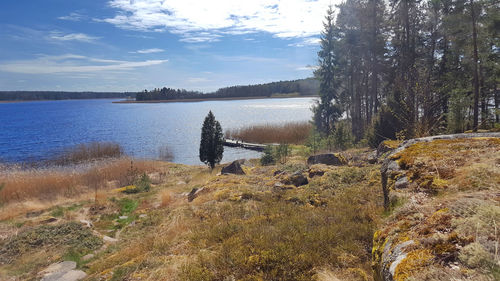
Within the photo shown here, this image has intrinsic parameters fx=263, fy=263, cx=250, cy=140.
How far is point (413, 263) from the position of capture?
65.9 inches

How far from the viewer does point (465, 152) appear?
3.26 m

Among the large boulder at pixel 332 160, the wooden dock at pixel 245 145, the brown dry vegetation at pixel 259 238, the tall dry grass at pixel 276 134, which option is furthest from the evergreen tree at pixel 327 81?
the brown dry vegetation at pixel 259 238

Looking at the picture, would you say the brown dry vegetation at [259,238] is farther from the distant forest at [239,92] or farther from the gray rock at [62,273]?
the distant forest at [239,92]

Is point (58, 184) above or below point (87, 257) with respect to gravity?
below

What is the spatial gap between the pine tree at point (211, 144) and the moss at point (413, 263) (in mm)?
18818

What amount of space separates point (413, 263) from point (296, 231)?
7.37 feet

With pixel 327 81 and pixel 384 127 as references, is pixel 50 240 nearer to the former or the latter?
pixel 384 127

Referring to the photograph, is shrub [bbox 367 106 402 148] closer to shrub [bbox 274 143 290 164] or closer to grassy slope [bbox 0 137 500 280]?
shrub [bbox 274 143 290 164]

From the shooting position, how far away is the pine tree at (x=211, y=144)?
20312mm

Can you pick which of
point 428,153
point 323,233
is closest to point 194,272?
point 323,233

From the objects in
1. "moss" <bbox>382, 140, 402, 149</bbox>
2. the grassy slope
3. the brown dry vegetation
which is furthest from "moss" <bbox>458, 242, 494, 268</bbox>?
"moss" <bbox>382, 140, 402, 149</bbox>

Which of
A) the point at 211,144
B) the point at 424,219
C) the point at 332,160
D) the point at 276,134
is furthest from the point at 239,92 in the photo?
the point at 424,219

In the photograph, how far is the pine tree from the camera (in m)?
20.3

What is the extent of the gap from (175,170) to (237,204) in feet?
48.2
